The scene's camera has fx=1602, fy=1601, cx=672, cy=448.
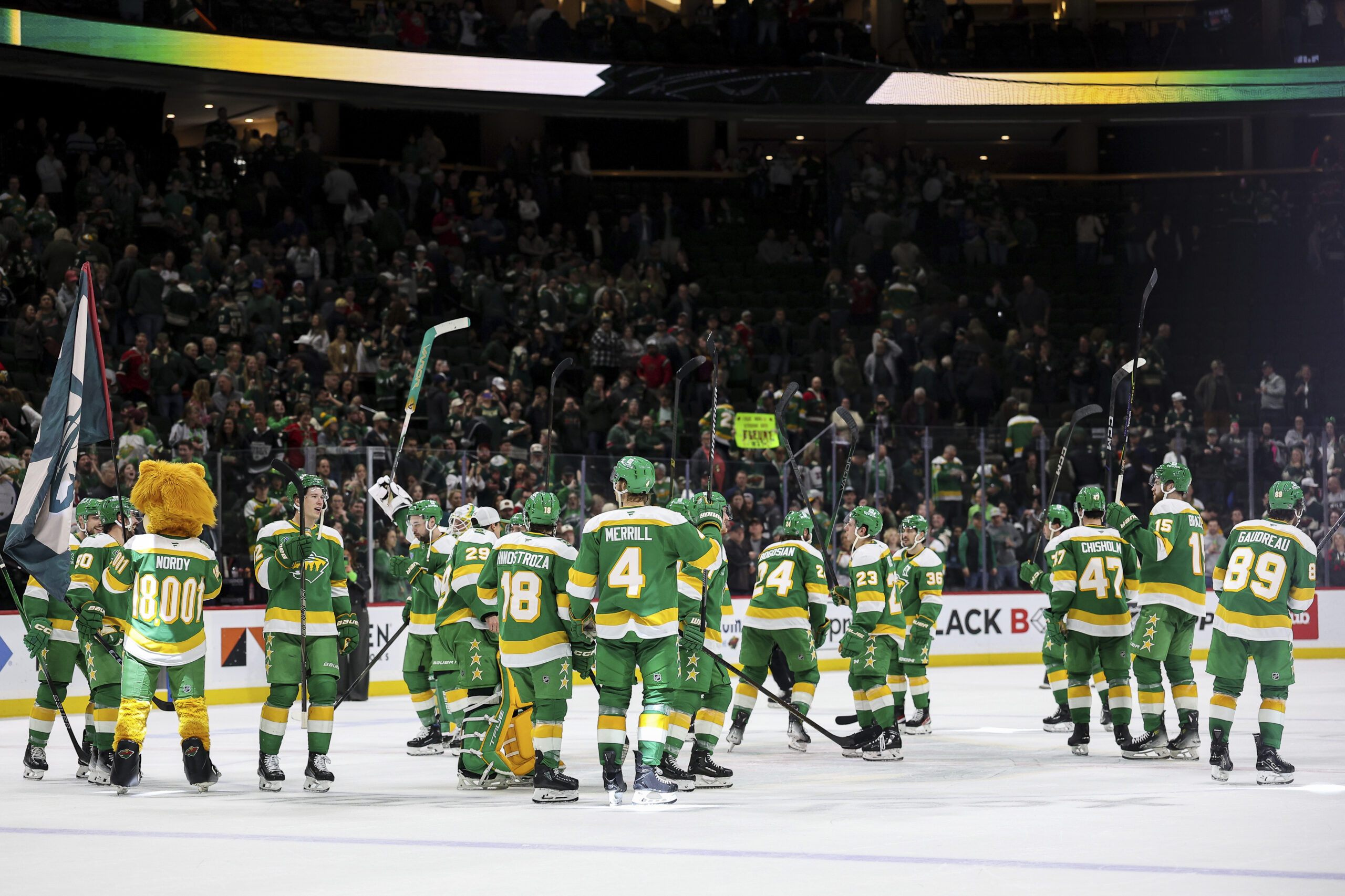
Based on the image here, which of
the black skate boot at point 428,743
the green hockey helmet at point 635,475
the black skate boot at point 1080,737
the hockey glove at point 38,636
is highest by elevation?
the green hockey helmet at point 635,475

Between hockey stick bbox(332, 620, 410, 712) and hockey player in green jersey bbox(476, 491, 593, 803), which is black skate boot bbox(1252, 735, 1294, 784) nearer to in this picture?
hockey player in green jersey bbox(476, 491, 593, 803)

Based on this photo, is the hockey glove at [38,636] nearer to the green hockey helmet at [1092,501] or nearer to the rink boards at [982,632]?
the rink boards at [982,632]

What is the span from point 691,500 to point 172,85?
16.4 meters

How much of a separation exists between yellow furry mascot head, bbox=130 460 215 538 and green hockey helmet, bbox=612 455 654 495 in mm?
2463

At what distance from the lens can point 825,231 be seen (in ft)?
87.0

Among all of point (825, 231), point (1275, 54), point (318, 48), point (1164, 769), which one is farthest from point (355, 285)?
point (1275, 54)

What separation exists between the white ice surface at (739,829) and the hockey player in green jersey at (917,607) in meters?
0.83

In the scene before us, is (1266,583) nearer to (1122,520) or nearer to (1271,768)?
(1271,768)

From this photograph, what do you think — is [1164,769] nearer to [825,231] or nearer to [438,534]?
[438,534]

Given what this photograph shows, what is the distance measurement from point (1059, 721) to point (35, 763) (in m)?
7.61

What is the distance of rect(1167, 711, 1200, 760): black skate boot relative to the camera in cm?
1085

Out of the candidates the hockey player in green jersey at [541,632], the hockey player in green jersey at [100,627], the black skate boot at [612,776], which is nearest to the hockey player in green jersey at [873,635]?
the hockey player in green jersey at [541,632]

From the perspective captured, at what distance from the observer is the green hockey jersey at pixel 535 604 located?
8852 mm

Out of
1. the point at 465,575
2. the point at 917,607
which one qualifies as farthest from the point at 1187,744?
the point at 465,575
